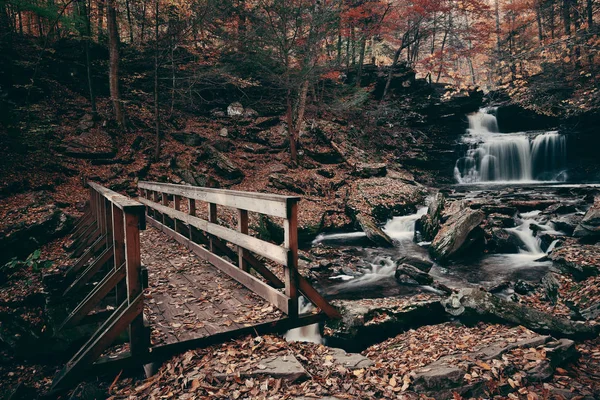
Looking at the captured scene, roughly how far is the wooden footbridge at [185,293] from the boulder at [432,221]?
8.17 m

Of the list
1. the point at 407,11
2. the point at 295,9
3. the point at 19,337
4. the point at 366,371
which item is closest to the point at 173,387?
the point at 366,371

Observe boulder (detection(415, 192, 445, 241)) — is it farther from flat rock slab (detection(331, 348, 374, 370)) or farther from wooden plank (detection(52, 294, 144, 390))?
wooden plank (detection(52, 294, 144, 390))

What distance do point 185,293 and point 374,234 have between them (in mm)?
8481

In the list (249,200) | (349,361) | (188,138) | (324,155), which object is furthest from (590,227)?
(188,138)

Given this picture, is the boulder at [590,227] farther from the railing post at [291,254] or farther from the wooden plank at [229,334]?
the railing post at [291,254]

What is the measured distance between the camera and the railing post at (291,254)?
3.70m

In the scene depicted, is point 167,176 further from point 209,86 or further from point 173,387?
point 173,387

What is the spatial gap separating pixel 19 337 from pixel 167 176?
29.1 feet

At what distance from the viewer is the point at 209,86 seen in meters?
18.6

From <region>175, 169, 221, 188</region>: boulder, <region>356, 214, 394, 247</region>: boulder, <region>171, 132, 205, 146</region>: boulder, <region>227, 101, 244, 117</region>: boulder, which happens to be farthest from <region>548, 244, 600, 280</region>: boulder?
<region>227, 101, 244, 117</region>: boulder

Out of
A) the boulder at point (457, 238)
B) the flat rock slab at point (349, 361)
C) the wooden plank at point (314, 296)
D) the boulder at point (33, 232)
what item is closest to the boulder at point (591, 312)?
the boulder at point (457, 238)

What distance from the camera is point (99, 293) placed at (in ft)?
14.1

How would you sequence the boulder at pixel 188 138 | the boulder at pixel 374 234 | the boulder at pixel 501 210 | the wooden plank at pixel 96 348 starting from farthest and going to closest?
→ the boulder at pixel 188 138 < the boulder at pixel 501 210 < the boulder at pixel 374 234 < the wooden plank at pixel 96 348

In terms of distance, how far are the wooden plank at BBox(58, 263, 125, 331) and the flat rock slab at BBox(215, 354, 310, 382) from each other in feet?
5.99
